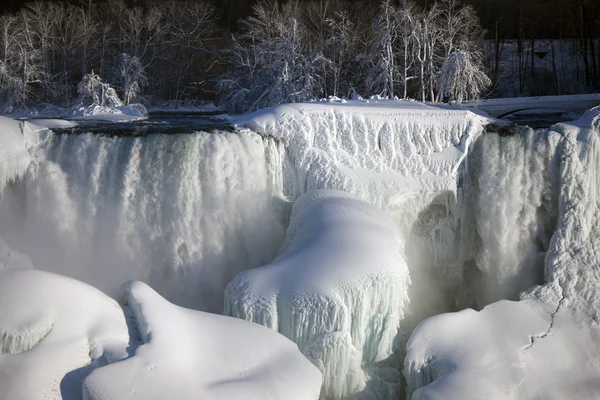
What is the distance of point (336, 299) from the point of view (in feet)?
22.9

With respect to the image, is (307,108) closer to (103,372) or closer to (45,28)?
(103,372)

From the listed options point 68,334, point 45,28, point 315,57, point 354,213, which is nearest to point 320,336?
point 354,213

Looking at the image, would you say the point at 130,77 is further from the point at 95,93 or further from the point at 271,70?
the point at 271,70

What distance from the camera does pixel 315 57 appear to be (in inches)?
851

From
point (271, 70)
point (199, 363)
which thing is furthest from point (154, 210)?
point (271, 70)

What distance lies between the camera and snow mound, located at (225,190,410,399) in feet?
22.8

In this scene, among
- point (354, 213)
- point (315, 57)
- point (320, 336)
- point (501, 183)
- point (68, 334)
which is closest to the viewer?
point (68, 334)

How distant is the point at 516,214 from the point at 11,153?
251 inches

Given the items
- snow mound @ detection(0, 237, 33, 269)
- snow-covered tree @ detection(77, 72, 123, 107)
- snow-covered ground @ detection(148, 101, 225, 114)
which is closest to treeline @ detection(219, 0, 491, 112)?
snow-covered ground @ detection(148, 101, 225, 114)

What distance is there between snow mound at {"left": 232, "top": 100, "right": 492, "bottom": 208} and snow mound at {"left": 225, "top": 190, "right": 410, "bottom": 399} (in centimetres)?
137

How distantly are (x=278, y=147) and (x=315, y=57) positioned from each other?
1287 cm

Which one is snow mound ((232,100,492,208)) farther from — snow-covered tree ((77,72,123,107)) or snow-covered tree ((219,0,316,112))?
snow-covered tree ((77,72,123,107))

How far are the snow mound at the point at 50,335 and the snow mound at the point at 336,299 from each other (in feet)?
4.94

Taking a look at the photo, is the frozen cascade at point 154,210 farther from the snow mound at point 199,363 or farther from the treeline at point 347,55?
the treeline at point 347,55
